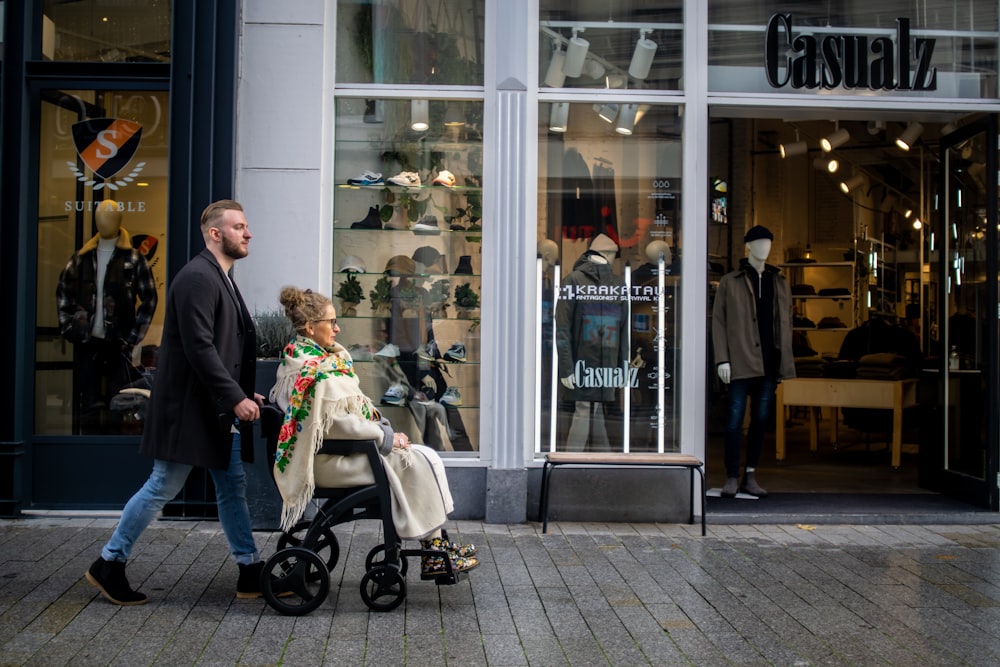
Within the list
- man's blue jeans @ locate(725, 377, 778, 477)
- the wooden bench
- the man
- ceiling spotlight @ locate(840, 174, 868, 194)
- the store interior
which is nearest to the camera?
the man

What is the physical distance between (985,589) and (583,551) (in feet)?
7.48

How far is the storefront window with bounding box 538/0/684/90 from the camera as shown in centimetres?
770

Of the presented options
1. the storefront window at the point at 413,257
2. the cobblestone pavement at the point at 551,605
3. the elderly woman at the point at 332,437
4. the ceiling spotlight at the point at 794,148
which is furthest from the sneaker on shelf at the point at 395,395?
the ceiling spotlight at the point at 794,148

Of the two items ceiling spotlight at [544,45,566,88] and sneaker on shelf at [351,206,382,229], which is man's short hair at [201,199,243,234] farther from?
ceiling spotlight at [544,45,566,88]

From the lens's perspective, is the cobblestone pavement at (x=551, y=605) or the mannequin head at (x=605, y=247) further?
the mannequin head at (x=605, y=247)

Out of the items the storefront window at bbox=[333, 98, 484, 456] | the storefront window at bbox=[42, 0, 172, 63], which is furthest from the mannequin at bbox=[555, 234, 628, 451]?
the storefront window at bbox=[42, 0, 172, 63]

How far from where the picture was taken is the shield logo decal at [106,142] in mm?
7516

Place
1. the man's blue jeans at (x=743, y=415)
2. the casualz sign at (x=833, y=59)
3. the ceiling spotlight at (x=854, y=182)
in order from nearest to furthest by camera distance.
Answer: the casualz sign at (x=833, y=59)
the man's blue jeans at (x=743, y=415)
the ceiling spotlight at (x=854, y=182)

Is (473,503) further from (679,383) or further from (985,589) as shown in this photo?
(985,589)

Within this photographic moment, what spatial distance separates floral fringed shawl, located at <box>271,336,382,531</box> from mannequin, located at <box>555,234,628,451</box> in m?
2.84

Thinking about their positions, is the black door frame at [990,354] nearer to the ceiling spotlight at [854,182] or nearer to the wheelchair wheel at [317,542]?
the wheelchair wheel at [317,542]

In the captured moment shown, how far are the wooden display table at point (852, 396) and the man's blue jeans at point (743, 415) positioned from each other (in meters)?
1.69

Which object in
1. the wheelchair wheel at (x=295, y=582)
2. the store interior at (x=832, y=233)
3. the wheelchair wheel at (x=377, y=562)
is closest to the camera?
the wheelchair wheel at (x=295, y=582)

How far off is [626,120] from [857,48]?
70.8 inches
